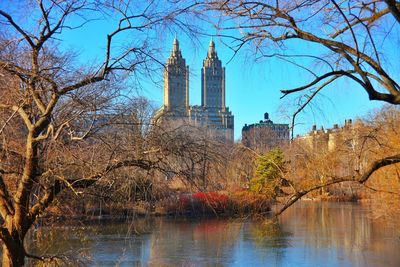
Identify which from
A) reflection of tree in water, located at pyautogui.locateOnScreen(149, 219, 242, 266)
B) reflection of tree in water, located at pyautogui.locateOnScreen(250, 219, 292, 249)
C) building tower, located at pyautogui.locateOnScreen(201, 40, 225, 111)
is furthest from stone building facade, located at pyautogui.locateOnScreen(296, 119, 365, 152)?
reflection of tree in water, located at pyautogui.locateOnScreen(250, 219, 292, 249)

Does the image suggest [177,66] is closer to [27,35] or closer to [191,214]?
[27,35]

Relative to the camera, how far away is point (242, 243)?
59.8 ft

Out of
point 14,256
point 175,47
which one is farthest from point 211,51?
point 14,256

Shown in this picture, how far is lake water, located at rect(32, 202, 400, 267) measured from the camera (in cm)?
1463

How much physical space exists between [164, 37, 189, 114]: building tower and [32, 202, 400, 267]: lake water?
600 centimetres

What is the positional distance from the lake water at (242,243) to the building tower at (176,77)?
236 inches

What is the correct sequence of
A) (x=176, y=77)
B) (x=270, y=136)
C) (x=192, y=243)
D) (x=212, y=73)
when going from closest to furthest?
(x=176, y=77) < (x=212, y=73) < (x=270, y=136) < (x=192, y=243)

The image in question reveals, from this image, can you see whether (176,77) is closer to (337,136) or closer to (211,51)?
(211,51)

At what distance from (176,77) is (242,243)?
13.8 m

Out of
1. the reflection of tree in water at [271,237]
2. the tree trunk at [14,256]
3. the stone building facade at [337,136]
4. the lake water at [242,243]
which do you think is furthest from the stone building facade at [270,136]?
the reflection of tree in water at [271,237]

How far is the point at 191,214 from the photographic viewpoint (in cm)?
2688

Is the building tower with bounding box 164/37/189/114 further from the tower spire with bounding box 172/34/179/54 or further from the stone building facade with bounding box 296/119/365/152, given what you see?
the stone building facade with bounding box 296/119/365/152

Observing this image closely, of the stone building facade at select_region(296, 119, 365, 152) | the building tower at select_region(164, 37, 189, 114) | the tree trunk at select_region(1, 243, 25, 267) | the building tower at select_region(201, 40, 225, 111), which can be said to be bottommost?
the tree trunk at select_region(1, 243, 25, 267)

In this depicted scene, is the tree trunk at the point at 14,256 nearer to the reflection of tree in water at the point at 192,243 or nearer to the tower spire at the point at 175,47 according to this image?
the tower spire at the point at 175,47
